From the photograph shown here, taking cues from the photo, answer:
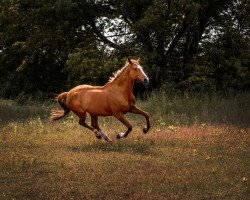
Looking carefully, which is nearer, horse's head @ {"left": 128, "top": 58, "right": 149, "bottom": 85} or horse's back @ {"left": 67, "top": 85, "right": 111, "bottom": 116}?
horse's head @ {"left": 128, "top": 58, "right": 149, "bottom": 85}

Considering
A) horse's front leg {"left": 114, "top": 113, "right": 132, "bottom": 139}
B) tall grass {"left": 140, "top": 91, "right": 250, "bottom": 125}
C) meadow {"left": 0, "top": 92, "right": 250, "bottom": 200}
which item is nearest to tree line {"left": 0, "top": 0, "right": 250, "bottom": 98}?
tall grass {"left": 140, "top": 91, "right": 250, "bottom": 125}

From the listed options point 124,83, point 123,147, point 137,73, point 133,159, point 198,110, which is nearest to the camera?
point 133,159

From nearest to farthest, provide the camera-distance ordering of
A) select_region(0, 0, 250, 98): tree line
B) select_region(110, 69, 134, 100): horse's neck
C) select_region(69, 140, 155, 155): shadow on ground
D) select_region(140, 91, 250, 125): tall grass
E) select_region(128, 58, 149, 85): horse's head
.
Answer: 1. select_region(69, 140, 155, 155): shadow on ground
2. select_region(128, 58, 149, 85): horse's head
3. select_region(110, 69, 134, 100): horse's neck
4. select_region(140, 91, 250, 125): tall grass
5. select_region(0, 0, 250, 98): tree line

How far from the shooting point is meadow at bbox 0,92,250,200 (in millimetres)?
9539

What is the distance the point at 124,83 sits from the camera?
14617 mm

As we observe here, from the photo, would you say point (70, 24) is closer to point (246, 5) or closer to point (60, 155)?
point (246, 5)

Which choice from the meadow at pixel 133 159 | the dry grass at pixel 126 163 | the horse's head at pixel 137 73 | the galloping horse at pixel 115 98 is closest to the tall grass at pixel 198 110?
the meadow at pixel 133 159

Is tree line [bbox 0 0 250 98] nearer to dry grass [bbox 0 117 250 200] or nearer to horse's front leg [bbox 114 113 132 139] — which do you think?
dry grass [bbox 0 117 250 200]

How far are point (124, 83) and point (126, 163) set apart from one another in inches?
130

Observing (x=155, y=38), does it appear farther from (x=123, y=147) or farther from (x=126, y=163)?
(x=126, y=163)

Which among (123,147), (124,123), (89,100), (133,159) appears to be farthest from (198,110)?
(133,159)

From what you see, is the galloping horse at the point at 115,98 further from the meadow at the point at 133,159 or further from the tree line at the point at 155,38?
the tree line at the point at 155,38

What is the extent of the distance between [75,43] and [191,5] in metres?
7.80

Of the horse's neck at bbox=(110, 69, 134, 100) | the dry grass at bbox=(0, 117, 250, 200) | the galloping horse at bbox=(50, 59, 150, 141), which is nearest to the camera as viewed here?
the dry grass at bbox=(0, 117, 250, 200)
